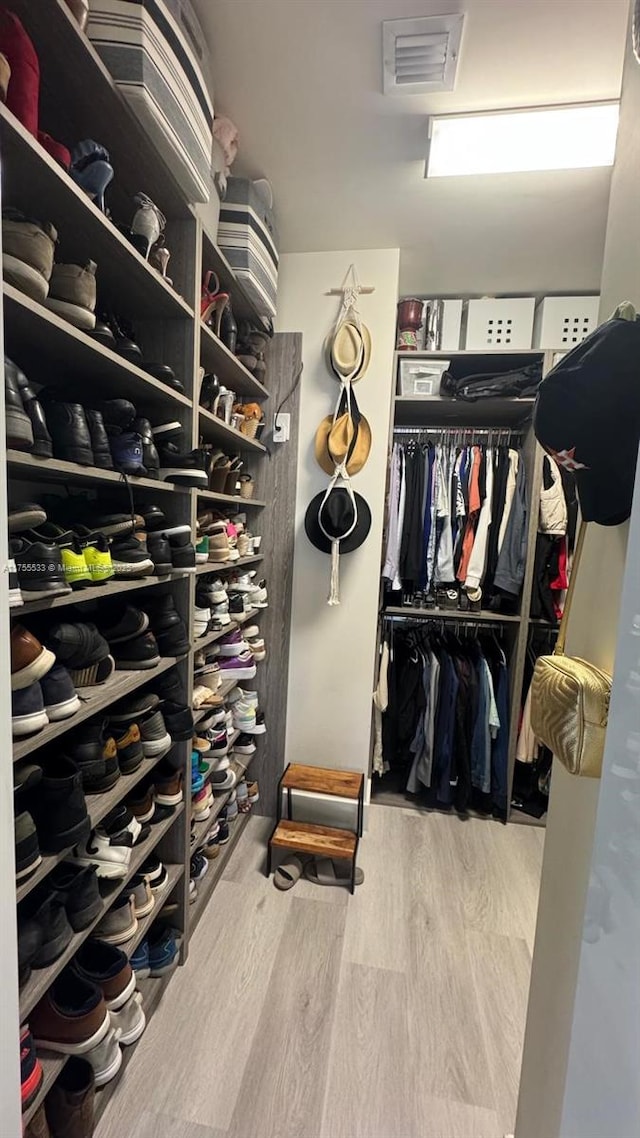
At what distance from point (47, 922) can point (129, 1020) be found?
0.51 metres

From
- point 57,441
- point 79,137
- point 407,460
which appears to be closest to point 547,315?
point 407,460

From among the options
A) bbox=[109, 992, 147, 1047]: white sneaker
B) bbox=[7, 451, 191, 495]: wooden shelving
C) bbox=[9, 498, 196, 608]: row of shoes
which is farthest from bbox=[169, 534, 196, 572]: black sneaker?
bbox=[109, 992, 147, 1047]: white sneaker

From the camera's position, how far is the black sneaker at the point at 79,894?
0.92 meters

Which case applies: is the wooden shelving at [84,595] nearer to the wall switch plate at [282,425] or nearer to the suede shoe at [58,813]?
the suede shoe at [58,813]

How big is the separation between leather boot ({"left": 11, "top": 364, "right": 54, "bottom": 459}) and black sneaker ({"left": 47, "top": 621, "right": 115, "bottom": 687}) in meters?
0.33

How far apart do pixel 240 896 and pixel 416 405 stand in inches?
84.7

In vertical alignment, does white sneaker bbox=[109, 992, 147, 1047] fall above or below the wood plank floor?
above

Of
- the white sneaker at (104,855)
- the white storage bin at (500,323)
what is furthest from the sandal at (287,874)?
the white storage bin at (500,323)

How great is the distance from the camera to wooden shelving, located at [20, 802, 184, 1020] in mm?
787

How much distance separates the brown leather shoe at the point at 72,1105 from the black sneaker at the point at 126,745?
1.92 feet

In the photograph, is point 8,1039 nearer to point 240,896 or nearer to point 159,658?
point 159,658

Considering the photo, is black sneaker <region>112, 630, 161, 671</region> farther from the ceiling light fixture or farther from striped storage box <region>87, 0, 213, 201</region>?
the ceiling light fixture

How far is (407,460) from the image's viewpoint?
220 centimetres

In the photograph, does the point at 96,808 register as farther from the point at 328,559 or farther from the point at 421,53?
the point at 421,53
